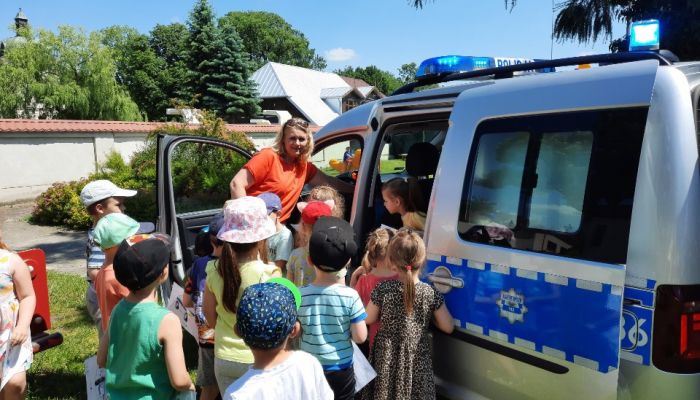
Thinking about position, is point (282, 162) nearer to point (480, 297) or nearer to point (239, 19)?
point (480, 297)

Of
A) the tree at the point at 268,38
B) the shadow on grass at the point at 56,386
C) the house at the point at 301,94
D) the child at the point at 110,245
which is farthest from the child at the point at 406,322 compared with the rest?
the tree at the point at 268,38

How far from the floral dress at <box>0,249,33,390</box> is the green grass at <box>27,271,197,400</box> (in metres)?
1.01

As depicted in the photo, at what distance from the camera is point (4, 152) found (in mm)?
15492

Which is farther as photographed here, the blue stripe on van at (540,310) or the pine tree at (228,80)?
the pine tree at (228,80)

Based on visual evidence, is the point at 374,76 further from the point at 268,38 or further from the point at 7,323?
the point at 7,323

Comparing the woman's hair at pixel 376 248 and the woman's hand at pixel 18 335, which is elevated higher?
the woman's hair at pixel 376 248

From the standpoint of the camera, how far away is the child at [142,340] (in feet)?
6.66

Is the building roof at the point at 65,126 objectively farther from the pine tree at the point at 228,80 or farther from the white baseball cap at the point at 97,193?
the pine tree at the point at 228,80

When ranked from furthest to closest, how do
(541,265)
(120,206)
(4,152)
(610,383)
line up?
1. (4,152)
2. (120,206)
3. (541,265)
4. (610,383)

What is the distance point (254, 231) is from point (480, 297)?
1108mm

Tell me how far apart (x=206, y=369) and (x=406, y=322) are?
1.25 metres

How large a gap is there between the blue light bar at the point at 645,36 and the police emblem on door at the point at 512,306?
1.49 meters

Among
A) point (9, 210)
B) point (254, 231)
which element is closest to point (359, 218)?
point (254, 231)

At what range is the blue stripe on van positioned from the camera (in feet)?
6.35
